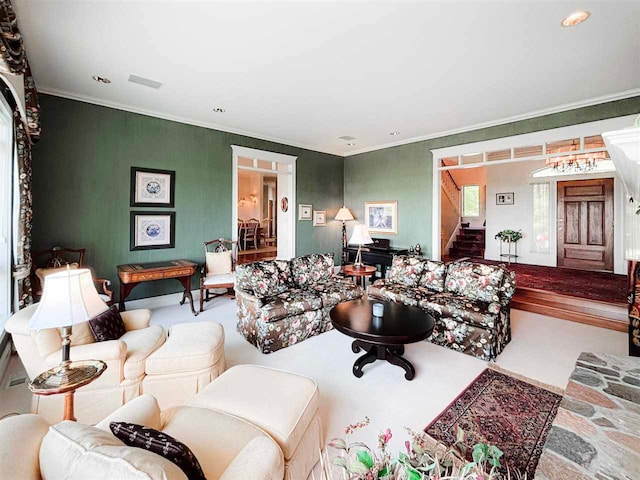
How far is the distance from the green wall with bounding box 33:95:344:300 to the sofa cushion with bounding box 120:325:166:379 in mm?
2469

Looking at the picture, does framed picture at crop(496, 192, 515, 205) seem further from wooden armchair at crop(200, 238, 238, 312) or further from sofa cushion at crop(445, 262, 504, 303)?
wooden armchair at crop(200, 238, 238, 312)

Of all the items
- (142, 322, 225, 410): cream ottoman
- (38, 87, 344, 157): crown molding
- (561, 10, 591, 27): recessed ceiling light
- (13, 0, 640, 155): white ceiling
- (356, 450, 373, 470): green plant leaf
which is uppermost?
(38, 87, 344, 157): crown molding

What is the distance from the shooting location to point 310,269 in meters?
4.16

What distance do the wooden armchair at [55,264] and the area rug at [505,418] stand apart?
3916 mm

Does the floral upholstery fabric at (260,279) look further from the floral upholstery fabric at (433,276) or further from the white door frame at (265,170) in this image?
the white door frame at (265,170)

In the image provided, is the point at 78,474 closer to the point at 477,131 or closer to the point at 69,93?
the point at 69,93

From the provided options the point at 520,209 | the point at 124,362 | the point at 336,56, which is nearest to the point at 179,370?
the point at 124,362

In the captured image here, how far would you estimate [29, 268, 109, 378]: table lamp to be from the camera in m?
1.47

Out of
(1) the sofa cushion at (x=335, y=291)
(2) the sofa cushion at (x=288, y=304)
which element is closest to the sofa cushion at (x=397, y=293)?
(1) the sofa cushion at (x=335, y=291)

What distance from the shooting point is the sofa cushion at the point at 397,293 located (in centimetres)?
365

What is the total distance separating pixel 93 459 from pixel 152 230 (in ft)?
14.9

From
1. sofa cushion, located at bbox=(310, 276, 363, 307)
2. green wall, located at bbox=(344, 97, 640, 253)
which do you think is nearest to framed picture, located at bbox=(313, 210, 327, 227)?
green wall, located at bbox=(344, 97, 640, 253)

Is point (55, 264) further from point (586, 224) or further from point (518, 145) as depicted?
point (586, 224)

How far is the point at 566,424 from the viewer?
4.67 ft
